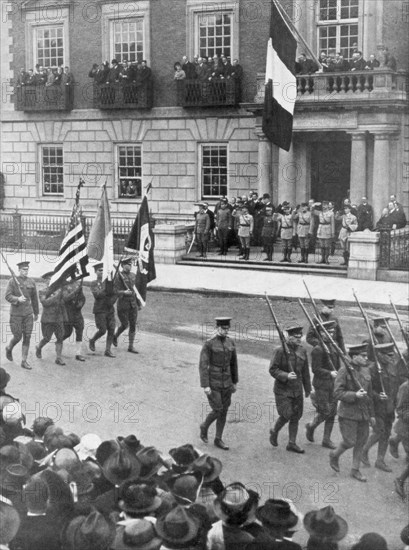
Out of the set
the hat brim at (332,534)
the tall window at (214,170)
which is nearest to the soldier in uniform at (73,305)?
the tall window at (214,170)

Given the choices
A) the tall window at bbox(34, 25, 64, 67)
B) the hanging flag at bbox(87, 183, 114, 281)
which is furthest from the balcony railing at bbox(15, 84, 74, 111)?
the hanging flag at bbox(87, 183, 114, 281)

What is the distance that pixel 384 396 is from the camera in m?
9.46

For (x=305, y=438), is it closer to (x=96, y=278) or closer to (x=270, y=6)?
(x=96, y=278)

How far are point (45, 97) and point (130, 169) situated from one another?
5.03 ft

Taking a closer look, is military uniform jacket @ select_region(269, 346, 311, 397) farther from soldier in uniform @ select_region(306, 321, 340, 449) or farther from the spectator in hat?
the spectator in hat

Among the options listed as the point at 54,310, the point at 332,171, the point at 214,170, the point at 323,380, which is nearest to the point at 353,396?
the point at 323,380

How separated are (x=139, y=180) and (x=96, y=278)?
7.44 feet

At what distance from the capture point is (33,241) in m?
12.3

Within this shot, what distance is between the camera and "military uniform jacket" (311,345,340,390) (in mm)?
10227

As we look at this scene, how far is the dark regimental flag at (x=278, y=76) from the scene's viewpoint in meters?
11.2

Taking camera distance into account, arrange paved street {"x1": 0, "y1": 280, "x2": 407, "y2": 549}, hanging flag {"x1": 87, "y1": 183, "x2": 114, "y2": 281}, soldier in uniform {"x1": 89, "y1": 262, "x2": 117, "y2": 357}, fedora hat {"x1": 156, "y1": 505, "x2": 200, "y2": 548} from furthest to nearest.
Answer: soldier in uniform {"x1": 89, "y1": 262, "x2": 117, "y2": 357}, hanging flag {"x1": 87, "y1": 183, "x2": 114, "y2": 281}, paved street {"x1": 0, "y1": 280, "x2": 407, "y2": 549}, fedora hat {"x1": 156, "y1": 505, "x2": 200, "y2": 548}

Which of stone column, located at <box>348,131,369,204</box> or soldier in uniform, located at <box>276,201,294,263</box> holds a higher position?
stone column, located at <box>348,131,369,204</box>

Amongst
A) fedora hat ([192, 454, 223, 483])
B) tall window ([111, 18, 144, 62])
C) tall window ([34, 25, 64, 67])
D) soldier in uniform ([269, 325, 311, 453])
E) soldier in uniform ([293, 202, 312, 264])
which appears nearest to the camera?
fedora hat ([192, 454, 223, 483])

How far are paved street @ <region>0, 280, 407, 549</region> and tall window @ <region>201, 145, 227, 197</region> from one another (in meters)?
1.57
